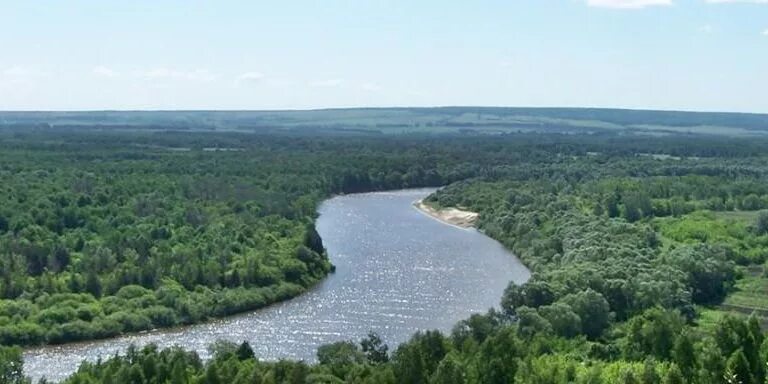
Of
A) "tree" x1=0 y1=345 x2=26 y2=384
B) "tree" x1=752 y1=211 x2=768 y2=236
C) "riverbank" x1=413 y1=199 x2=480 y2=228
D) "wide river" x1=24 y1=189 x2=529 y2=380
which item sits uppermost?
"tree" x1=0 y1=345 x2=26 y2=384

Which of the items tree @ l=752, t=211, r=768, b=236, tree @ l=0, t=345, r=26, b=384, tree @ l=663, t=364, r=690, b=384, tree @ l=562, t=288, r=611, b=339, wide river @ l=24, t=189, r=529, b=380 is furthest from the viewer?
tree @ l=752, t=211, r=768, b=236

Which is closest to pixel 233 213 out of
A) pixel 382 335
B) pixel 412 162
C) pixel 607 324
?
pixel 382 335

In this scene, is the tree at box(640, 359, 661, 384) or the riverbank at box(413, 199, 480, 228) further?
the riverbank at box(413, 199, 480, 228)

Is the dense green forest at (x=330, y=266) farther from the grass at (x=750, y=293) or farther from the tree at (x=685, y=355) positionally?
the grass at (x=750, y=293)

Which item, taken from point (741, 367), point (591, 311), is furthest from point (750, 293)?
point (741, 367)

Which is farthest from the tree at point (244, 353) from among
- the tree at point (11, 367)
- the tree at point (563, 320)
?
the tree at point (563, 320)

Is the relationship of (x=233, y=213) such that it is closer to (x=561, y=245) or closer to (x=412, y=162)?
(x=561, y=245)

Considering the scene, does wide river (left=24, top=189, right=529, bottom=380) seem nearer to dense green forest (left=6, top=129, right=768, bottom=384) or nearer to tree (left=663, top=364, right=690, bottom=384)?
dense green forest (left=6, top=129, right=768, bottom=384)

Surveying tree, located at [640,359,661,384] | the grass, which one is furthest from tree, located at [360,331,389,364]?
the grass
